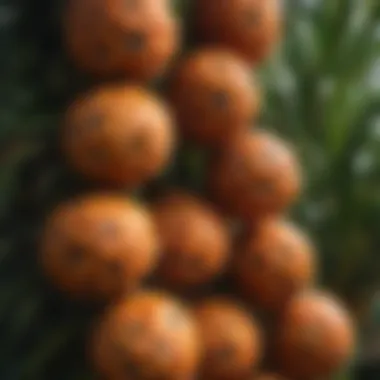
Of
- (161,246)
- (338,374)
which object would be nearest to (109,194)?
(161,246)

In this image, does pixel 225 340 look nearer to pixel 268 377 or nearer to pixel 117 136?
pixel 268 377

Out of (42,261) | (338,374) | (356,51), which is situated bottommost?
(338,374)

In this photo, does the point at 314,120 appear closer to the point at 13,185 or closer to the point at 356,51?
the point at 356,51

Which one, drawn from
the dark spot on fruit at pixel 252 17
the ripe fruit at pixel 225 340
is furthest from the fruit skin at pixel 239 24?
the ripe fruit at pixel 225 340

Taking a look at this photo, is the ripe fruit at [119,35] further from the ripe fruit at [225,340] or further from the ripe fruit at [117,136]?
the ripe fruit at [225,340]

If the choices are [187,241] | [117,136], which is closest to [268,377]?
[187,241]

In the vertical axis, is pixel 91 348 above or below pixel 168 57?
below

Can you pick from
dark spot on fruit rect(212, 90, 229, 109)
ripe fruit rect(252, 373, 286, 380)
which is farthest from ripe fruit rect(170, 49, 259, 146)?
ripe fruit rect(252, 373, 286, 380)

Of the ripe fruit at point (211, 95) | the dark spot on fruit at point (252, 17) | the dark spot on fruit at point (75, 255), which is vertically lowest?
the dark spot on fruit at point (75, 255)
